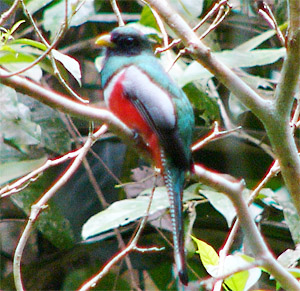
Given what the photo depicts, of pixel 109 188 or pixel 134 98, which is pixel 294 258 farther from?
pixel 109 188

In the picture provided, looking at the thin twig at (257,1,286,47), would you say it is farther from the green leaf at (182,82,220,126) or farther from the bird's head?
the green leaf at (182,82,220,126)

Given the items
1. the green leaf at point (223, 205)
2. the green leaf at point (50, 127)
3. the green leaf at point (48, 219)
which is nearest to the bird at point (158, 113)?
the green leaf at point (223, 205)

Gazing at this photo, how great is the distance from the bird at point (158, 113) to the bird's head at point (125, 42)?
0.13 feet

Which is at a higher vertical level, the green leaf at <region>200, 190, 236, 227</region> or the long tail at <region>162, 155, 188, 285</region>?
the long tail at <region>162, 155, 188, 285</region>

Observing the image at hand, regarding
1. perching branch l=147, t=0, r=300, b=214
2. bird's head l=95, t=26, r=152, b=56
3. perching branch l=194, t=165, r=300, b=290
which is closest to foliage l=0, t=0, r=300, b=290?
bird's head l=95, t=26, r=152, b=56

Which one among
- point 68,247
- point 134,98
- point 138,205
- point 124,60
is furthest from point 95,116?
point 68,247

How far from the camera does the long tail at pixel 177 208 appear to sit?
3.53 ft

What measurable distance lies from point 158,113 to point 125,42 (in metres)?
0.47

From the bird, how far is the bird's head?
0.04 meters

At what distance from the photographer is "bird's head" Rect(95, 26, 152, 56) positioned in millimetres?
1687

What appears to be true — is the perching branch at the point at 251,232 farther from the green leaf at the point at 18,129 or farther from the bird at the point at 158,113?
the green leaf at the point at 18,129

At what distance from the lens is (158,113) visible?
1.34 meters

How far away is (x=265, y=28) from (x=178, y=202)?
2.00 meters

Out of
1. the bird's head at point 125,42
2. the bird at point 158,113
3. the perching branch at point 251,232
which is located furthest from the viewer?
the bird's head at point 125,42
